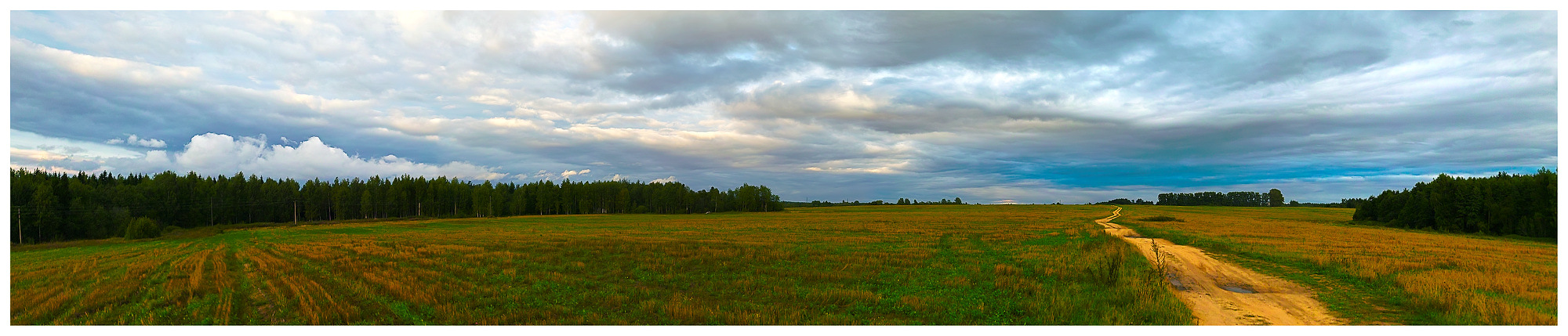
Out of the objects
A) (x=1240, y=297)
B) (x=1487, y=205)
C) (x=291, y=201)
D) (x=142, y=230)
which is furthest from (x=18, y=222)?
(x=1487, y=205)

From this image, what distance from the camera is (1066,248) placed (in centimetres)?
3216

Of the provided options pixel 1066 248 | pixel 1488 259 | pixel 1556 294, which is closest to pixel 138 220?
pixel 1066 248

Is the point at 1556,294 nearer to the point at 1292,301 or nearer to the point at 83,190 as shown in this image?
the point at 1292,301

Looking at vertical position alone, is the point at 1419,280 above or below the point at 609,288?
above

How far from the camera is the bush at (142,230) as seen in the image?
65.0 metres

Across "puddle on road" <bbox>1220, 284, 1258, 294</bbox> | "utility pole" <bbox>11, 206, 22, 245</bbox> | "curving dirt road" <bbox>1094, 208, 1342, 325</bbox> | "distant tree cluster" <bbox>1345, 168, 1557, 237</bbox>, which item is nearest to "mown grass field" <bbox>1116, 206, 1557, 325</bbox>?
"curving dirt road" <bbox>1094, 208, 1342, 325</bbox>

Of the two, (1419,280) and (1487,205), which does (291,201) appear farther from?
(1487,205)

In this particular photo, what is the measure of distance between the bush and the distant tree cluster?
141073 mm

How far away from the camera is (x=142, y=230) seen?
219ft

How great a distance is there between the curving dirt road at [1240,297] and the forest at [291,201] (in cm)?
11334

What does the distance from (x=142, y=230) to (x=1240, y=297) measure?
10270 cm

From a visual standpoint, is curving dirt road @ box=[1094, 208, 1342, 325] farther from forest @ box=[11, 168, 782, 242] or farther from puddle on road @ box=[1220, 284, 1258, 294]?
forest @ box=[11, 168, 782, 242]

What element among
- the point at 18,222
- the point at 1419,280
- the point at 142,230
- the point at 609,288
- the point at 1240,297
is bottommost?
the point at 142,230

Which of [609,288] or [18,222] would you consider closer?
[609,288]
